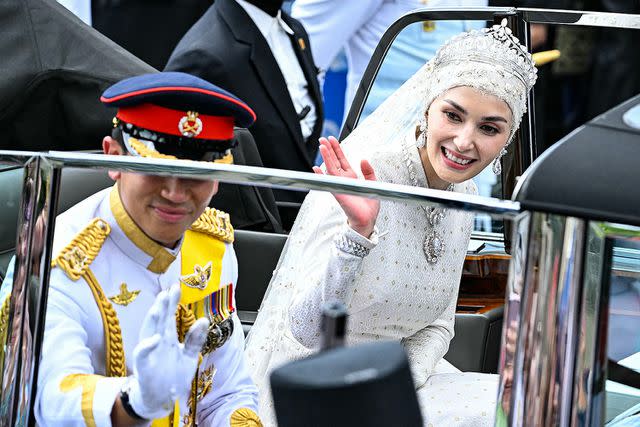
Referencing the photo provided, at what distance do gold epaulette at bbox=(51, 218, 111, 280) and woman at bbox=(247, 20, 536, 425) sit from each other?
0.62 meters

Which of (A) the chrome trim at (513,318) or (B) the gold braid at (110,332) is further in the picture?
(B) the gold braid at (110,332)

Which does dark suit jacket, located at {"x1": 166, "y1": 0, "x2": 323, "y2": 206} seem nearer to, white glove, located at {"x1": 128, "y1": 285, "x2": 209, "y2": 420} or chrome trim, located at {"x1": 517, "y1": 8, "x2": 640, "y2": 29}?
chrome trim, located at {"x1": 517, "y1": 8, "x2": 640, "y2": 29}

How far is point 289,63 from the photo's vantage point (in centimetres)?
473

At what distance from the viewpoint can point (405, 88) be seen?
124 inches

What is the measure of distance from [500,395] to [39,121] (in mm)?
1897

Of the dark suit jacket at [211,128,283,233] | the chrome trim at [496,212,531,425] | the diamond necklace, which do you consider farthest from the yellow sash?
the dark suit jacket at [211,128,283,233]

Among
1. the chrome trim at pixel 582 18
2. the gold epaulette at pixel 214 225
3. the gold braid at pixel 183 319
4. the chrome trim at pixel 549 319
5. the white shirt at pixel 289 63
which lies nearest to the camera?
the chrome trim at pixel 549 319

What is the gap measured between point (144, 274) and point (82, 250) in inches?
4.8

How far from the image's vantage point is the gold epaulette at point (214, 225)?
2.21 meters

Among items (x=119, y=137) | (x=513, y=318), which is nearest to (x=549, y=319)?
(x=513, y=318)

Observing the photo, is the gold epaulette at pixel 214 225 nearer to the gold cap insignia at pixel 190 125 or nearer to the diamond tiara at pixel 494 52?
the gold cap insignia at pixel 190 125

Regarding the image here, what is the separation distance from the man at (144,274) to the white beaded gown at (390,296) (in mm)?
347

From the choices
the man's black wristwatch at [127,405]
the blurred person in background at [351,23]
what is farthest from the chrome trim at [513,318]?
the blurred person in background at [351,23]

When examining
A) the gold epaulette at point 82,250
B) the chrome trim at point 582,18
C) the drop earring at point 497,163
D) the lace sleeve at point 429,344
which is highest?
the chrome trim at point 582,18
